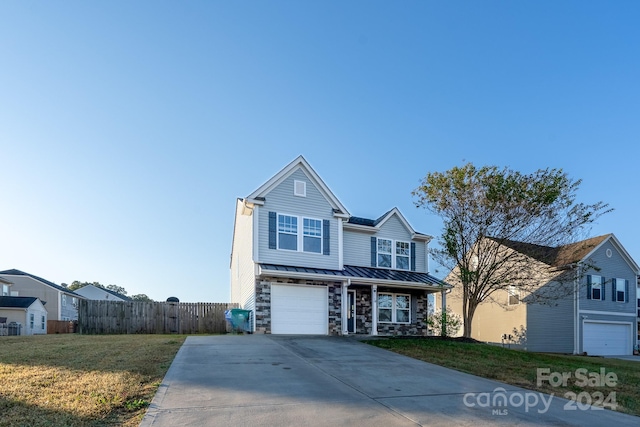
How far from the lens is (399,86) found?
742 inches

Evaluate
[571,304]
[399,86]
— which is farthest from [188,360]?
[571,304]

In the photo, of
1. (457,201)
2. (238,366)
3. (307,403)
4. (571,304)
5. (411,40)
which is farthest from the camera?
(571,304)

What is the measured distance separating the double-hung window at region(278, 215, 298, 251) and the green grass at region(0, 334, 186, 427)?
8.24 m

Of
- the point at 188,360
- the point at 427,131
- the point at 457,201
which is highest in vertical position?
the point at 427,131

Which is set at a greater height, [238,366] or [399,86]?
[399,86]

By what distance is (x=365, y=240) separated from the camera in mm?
21625

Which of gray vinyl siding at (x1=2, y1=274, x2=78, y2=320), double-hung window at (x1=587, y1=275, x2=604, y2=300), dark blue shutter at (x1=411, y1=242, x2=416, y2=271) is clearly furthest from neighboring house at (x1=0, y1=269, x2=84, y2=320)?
double-hung window at (x1=587, y1=275, x2=604, y2=300)

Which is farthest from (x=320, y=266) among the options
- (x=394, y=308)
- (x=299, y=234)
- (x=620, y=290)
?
(x=620, y=290)

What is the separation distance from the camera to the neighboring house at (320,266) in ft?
59.0

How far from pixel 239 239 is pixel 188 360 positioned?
13902 millimetres

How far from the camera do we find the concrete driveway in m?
5.74

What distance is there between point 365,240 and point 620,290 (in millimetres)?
18711

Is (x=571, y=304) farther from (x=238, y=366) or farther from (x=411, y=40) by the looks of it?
(x=238, y=366)

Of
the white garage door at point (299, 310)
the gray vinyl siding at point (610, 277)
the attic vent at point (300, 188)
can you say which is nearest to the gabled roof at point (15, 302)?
the white garage door at point (299, 310)
